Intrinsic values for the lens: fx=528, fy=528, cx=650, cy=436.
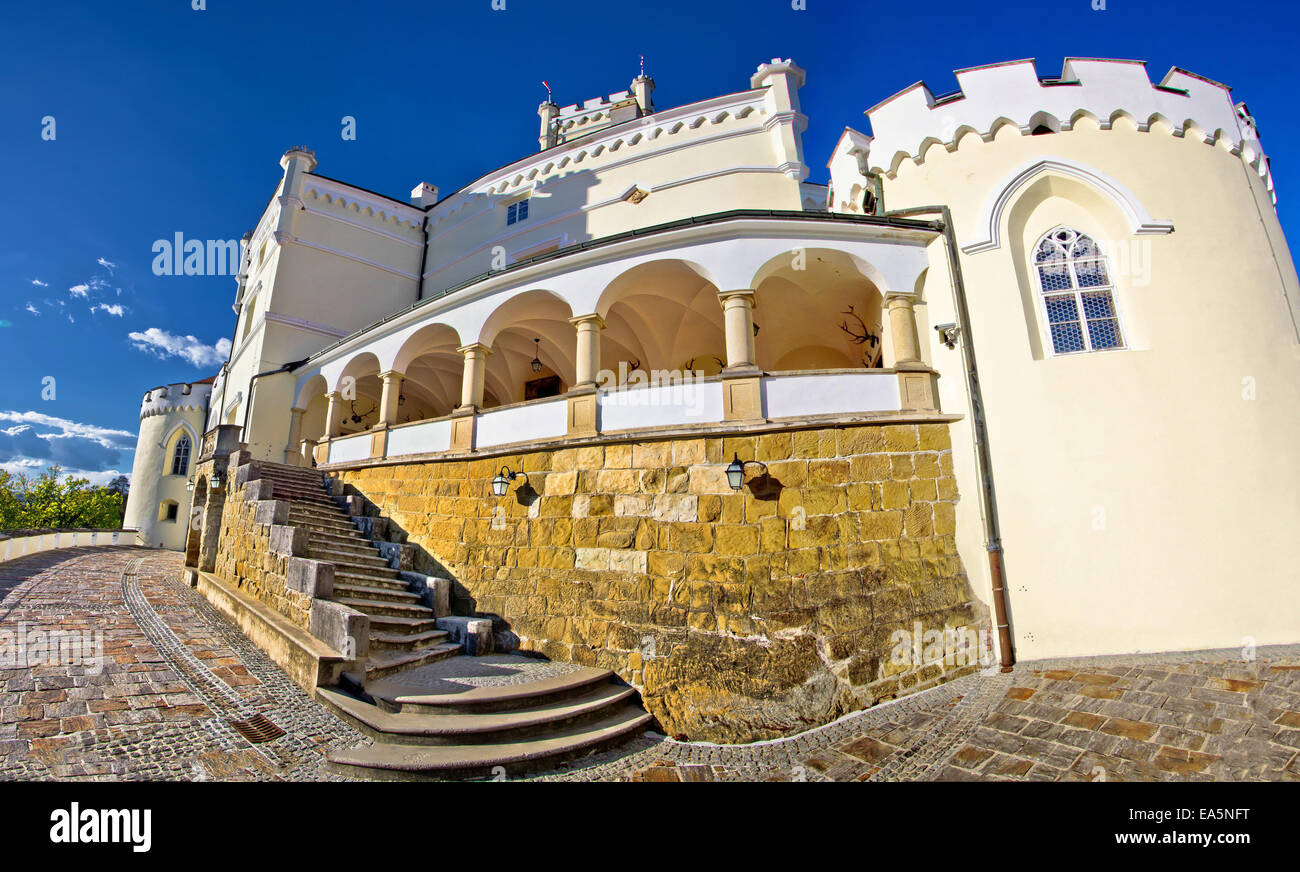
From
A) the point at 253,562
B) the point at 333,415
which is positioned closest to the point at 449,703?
the point at 253,562

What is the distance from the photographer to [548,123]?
2305 centimetres

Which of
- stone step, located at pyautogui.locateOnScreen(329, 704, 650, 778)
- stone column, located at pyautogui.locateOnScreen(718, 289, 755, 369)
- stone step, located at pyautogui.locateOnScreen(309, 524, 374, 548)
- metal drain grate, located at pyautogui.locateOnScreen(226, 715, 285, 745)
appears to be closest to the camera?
stone step, located at pyautogui.locateOnScreen(329, 704, 650, 778)

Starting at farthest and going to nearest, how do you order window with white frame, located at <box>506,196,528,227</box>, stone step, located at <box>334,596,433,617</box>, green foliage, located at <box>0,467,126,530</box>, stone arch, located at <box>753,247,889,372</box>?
1. green foliage, located at <box>0,467,126,530</box>
2. window with white frame, located at <box>506,196,528,227</box>
3. stone arch, located at <box>753,247,889,372</box>
4. stone step, located at <box>334,596,433,617</box>

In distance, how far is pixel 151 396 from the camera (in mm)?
26094

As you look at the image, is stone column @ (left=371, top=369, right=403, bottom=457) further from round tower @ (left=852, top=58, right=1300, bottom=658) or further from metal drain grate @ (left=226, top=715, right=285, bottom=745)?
round tower @ (left=852, top=58, right=1300, bottom=658)

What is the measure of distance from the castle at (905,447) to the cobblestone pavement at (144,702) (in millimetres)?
792

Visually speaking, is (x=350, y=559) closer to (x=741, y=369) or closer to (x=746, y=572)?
(x=746, y=572)

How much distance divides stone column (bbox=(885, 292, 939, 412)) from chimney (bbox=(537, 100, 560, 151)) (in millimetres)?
19419

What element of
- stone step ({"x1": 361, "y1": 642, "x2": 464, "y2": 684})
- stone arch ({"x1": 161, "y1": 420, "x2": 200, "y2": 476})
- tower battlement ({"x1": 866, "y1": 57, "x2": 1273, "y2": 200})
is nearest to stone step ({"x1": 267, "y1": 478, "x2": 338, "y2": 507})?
stone step ({"x1": 361, "y1": 642, "x2": 464, "y2": 684})

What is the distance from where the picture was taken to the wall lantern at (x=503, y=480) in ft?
26.7

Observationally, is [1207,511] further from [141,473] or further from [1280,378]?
[141,473]

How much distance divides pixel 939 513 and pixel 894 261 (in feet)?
12.3

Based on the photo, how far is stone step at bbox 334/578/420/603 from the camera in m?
Answer: 7.33
